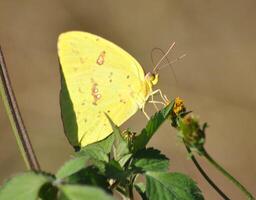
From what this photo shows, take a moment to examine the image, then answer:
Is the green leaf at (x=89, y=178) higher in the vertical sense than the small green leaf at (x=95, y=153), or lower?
higher

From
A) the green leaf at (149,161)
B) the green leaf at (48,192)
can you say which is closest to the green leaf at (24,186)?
the green leaf at (48,192)

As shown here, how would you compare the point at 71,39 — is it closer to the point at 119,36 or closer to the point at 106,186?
the point at 106,186

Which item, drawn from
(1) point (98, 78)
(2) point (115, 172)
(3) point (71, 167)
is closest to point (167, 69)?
(1) point (98, 78)

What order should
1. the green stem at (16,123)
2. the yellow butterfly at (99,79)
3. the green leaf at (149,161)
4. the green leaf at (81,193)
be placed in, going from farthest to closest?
the yellow butterfly at (99,79)
the green leaf at (149,161)
the green stem at (16,123)
the green leaf at (81,193)

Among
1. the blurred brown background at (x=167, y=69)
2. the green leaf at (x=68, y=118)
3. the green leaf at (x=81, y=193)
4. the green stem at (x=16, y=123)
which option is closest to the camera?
the green leaf at (x=81, y=193)

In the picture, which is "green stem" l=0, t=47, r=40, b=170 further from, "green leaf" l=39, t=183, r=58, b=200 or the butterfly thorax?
the butterfly thorax

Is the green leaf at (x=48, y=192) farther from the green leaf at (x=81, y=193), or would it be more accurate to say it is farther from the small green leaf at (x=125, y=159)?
the small green leaf at (x=125, y=159)

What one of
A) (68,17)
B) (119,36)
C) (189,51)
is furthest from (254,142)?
(68,17)

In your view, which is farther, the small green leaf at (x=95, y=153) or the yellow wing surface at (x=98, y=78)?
the yellow wing surface at (x=98, y=78)

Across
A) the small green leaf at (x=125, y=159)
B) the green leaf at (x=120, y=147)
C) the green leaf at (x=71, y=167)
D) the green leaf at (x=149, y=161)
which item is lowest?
the green leaf at (x=149, y=161)
